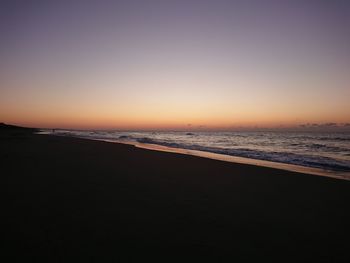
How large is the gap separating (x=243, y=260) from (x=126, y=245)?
5.35 feet

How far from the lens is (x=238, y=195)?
6.15 metres

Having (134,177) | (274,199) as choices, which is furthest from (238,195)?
(134,177)

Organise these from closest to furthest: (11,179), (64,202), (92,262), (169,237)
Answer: (92,262) → (169,237) → (64,202) → (11,179)

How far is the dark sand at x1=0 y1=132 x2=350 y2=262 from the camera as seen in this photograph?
325 cm

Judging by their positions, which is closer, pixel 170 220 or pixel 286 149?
pixel 170 220

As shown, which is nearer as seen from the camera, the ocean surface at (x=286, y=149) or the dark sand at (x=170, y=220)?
the dark sand at (x=170, y=220)

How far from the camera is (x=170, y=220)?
14.2 ft

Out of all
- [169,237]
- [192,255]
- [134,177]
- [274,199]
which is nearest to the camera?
[192,255]

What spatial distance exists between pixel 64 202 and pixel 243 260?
3.88m

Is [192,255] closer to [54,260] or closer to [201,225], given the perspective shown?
[201,225]

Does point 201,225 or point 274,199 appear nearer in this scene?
point 201,225

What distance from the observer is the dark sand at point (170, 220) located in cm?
325

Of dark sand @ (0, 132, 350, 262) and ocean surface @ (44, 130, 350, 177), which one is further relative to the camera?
ocean surface @ (44, 130, 350, 177)

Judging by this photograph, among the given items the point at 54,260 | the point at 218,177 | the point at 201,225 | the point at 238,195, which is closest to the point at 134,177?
the point at 218,177
